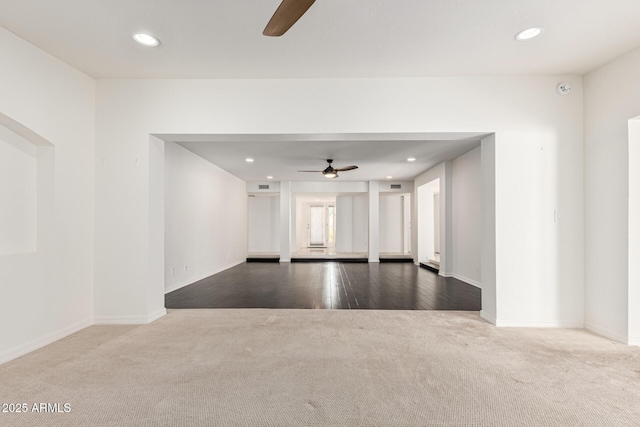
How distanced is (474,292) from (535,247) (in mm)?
2018

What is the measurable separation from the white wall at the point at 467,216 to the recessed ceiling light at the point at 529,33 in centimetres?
323

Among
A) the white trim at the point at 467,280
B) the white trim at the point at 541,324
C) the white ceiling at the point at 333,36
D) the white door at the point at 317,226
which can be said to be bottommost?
the white trim at the point at 467,280

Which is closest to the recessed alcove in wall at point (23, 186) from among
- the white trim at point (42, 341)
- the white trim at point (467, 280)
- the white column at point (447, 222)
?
the white trim at point (42, 341)

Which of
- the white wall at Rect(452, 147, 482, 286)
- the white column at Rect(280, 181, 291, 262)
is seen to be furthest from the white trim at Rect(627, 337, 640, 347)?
the white column at Rect(280, 181, 291, 262)

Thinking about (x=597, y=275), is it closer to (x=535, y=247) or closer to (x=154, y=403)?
(x=535, y=247)

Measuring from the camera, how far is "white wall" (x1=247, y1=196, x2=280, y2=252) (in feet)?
39.2

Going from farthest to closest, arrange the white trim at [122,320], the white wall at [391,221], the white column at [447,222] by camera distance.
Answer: the white wall at [391,221] → the white column at [447,222] → the white trim at [122,320]

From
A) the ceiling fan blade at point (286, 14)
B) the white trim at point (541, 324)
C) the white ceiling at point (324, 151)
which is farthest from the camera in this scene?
the white ceiling at point (324, 151)

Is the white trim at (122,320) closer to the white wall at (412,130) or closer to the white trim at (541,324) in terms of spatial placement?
the white wall at (412,130)

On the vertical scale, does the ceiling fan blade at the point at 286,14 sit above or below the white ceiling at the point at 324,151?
below

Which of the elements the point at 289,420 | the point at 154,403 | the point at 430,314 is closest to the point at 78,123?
the point at 154,403

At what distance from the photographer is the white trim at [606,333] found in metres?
2.94

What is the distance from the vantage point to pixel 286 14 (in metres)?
1.77

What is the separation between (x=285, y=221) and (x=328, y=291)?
4.73 m
